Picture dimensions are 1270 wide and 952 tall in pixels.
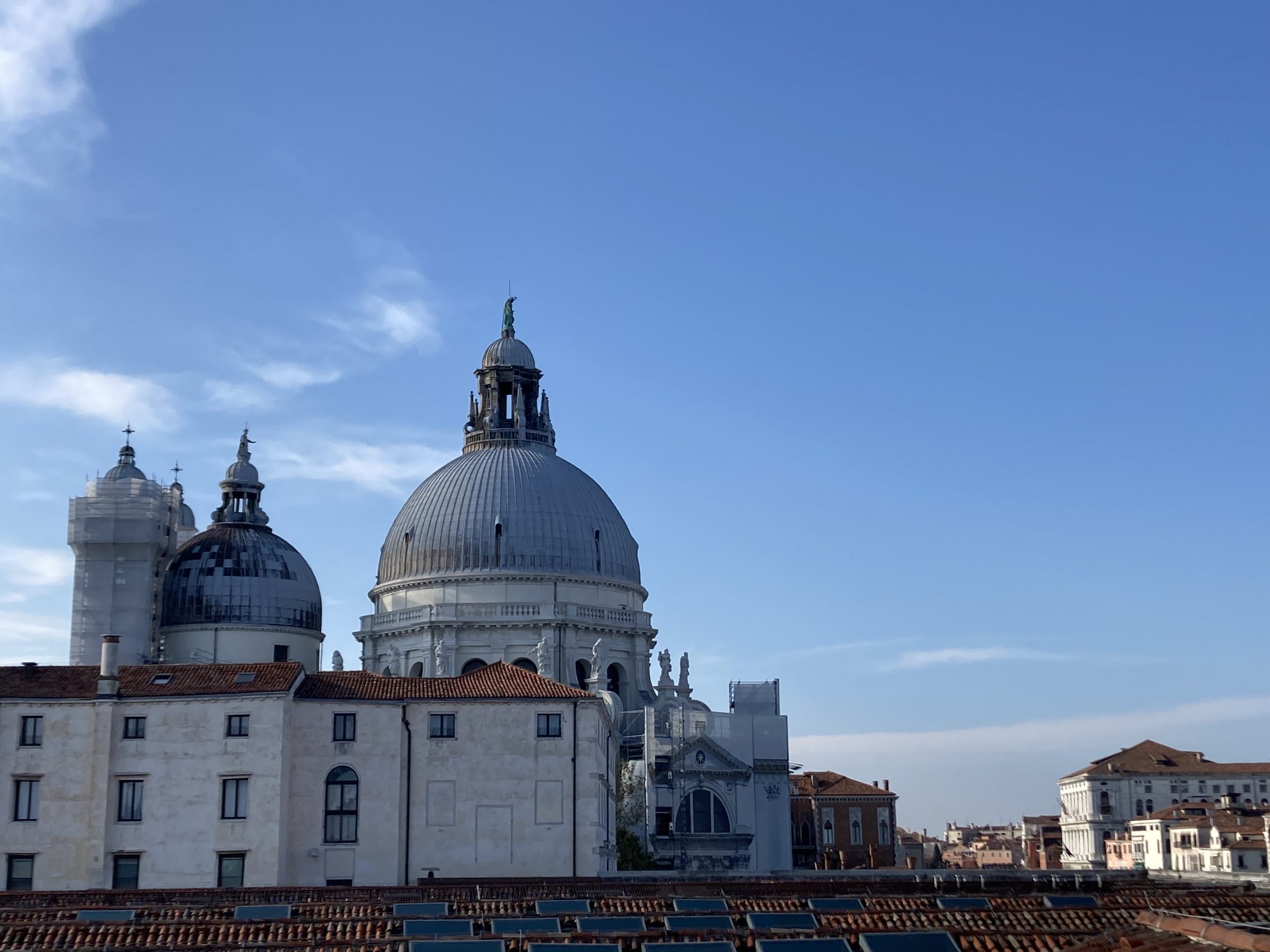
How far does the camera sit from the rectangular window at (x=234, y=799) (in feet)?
154

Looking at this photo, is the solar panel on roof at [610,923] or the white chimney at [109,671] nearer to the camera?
the solar panel on roof at [610,923]

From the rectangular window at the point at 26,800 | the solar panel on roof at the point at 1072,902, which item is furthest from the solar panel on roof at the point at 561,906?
the rectangular window at the point at 26,800

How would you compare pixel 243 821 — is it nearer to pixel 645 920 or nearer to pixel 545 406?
pixel 645 920

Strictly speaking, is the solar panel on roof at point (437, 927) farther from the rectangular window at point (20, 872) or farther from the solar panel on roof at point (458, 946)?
the rectangular window at point (20, 872)

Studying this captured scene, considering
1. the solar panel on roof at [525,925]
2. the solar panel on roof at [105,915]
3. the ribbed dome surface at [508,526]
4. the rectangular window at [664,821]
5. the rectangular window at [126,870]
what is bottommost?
the solar panel on roof at [525,925]

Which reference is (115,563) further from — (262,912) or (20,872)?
(262,912)

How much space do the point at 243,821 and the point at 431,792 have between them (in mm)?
5617

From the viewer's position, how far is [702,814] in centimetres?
7769

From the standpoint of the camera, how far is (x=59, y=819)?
4731 cm

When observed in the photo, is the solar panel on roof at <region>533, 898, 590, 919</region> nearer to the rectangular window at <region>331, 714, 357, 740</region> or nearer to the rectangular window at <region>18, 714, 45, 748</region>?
the rectangular window at <region>331, 714, 357, 740</region>

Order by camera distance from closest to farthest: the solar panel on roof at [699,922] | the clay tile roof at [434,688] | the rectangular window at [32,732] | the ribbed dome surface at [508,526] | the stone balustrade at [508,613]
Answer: the solar panel on roof at [699,922], the rectangular window at [32,732], the clay tile roof at [434,688], the stone balustrade at [508,613], the ribbed dome surface at [508,526]

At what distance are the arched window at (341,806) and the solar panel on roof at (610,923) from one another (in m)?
23.9

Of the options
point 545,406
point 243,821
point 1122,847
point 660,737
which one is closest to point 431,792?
point 243,821

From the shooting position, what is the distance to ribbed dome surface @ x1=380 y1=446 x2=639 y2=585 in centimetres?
8156
